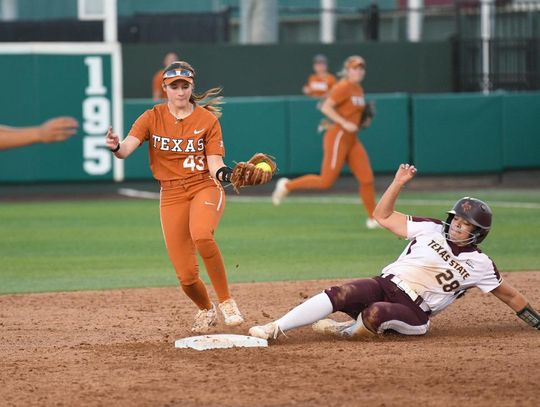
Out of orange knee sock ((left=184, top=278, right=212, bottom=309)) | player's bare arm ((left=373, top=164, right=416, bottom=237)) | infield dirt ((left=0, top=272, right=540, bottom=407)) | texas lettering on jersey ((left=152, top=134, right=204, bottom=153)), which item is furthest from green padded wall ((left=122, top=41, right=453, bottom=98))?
player's bare arm ((left=373, top=164, right=416, bottom=237))

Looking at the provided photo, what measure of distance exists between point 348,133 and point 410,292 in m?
7.26

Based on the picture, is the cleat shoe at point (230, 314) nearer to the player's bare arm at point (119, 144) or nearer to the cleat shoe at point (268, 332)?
the cleat shoe at point (268, 332)

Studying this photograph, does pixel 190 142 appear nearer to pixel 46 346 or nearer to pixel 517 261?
pixel 46 346

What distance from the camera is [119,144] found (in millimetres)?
8117

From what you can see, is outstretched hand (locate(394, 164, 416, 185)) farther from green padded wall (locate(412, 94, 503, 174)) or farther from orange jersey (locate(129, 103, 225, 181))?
green padded wall (locate(412, 94, 503, 174))

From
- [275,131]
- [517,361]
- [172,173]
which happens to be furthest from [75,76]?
[517,361]

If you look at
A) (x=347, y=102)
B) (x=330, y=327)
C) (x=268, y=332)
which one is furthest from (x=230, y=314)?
(x=347, y=102)

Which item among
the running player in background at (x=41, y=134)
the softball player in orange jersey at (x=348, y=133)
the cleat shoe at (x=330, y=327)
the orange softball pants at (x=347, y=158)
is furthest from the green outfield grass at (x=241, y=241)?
the running player in background at (x=41, y=134)

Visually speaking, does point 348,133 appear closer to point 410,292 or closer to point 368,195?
point 368,195

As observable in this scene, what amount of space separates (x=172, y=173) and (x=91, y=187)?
41.9 ft

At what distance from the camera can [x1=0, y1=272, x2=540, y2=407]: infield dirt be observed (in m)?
6.45

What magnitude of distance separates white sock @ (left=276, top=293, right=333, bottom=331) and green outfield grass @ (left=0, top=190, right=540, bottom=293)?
369 centimetres

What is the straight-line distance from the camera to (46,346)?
820cm

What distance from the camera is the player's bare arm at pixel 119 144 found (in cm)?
799
